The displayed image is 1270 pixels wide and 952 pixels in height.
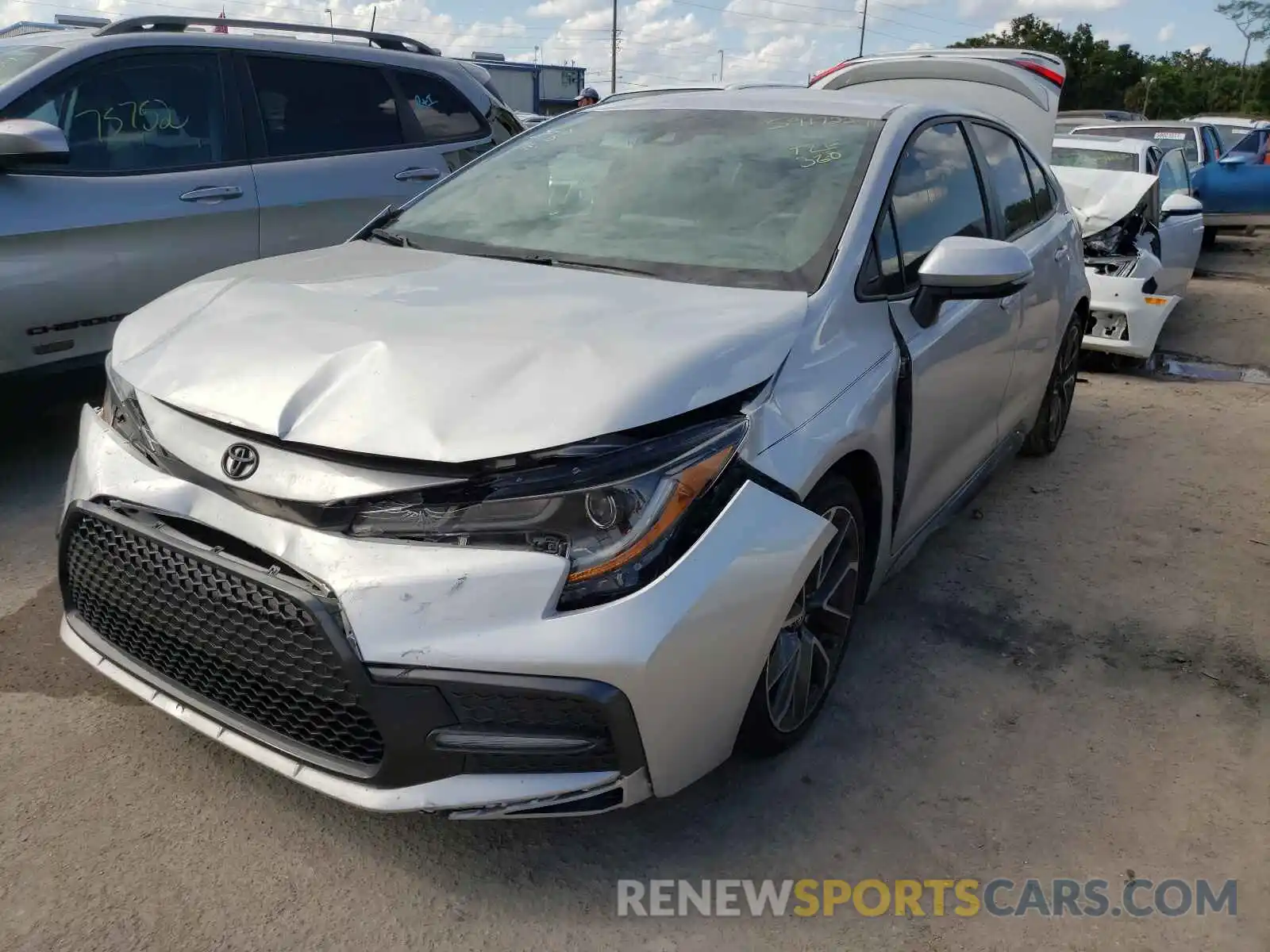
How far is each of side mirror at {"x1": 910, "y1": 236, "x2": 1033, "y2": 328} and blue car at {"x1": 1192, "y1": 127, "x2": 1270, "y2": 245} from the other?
39.8 feet

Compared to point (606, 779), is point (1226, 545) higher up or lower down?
lower down

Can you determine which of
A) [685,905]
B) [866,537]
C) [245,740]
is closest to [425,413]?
[245,740]

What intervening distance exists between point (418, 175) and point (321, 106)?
57cm

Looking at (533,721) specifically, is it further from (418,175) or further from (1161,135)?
(1161,135)

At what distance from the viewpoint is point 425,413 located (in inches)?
78.2

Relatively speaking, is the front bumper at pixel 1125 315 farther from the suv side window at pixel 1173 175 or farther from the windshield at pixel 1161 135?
the windshield at pixel 1161 135

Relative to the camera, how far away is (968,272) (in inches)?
109

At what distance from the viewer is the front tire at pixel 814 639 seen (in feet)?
7.97

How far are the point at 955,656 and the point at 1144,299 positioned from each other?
15.0 ft

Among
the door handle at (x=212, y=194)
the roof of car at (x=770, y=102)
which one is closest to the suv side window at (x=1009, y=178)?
the roof of car at (x=770, y=102)

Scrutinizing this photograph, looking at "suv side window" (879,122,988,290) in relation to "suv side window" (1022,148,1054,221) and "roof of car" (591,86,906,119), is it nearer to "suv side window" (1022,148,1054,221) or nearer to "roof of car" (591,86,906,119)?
"roof of car" (591,86,906,119)

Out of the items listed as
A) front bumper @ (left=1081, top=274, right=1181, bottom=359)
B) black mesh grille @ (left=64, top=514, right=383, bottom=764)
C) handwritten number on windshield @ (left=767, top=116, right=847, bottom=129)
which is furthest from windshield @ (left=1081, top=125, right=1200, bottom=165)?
black mesh grille @ (left=64, top=514, right=383, bottom=764)

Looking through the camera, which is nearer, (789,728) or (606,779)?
(606,779)

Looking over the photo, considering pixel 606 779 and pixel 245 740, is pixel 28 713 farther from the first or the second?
pixel 606 779
